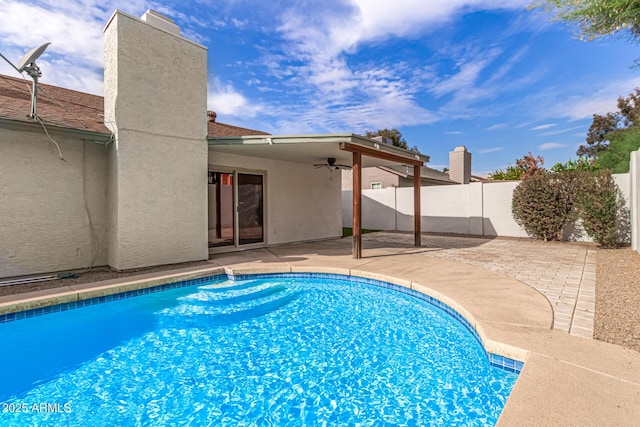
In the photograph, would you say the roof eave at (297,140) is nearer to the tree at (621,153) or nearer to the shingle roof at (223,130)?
the shingle roof at (223,130)

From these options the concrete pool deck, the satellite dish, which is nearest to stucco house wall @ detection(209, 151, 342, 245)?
the concrete pool deck

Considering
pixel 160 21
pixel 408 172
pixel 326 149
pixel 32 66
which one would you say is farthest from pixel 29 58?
pixel 408 172

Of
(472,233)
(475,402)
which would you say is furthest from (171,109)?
(472,233)

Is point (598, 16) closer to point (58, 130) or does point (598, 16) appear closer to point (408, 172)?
point (408, 172)

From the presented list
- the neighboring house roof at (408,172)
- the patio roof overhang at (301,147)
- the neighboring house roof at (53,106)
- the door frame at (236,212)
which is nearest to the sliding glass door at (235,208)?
the door frame at (236,212)

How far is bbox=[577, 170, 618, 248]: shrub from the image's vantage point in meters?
8.71

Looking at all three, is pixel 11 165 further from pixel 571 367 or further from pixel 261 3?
pixel 571 367

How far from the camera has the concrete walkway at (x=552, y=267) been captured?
3762 millimetres

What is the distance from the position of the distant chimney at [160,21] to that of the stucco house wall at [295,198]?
9.85 ft

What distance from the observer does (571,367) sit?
2.52m

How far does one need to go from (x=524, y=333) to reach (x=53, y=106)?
10037mm

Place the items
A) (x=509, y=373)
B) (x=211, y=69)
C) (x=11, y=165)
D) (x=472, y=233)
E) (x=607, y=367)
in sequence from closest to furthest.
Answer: (x=607, y=367), (x=509, y=373), (x=11, y=165), (x=211, y=69), (x=472, y=233)

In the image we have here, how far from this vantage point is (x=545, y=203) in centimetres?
1038

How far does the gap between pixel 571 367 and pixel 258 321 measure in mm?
3750
